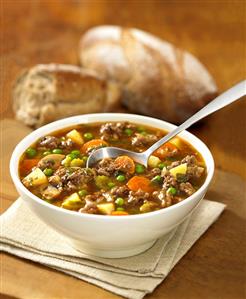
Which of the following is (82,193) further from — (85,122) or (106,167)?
(85,122)

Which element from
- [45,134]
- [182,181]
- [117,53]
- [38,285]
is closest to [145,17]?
[117,53]

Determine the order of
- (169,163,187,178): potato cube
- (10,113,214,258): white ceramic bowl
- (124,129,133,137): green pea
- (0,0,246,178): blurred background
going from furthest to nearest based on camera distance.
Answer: (0,0,246,178): blurred background < (124,129,133,137): green pea < (169,163,187,178): potato cube < (10,113,214,258): white ceramic bowl

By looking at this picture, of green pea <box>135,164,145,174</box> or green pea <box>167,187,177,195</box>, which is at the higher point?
green pea <box>167,187,177,195</box>

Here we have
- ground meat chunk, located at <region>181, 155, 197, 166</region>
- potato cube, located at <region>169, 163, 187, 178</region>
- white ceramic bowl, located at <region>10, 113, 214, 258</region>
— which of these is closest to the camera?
white ceramic bowl, located at <region>10, 113, 214, 258</region>

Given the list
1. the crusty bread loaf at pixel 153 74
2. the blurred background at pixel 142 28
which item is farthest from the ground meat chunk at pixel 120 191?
the crusty bread loaf at pixel 153 74

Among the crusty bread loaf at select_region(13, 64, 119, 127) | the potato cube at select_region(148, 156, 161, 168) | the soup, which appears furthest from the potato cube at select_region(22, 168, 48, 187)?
the crusty bread loaf at select_region(13, 64, 119, 127)

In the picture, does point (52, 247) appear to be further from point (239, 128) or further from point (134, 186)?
Result: point (239, 128)

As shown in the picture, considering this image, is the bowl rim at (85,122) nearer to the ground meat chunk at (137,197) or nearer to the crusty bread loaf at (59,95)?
the ground meat chunk at (137,197)

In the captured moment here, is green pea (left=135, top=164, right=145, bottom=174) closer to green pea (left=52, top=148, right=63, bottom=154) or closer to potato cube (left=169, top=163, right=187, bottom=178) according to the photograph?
potato cube (left=169, top=163, right=187, bottom=178)
